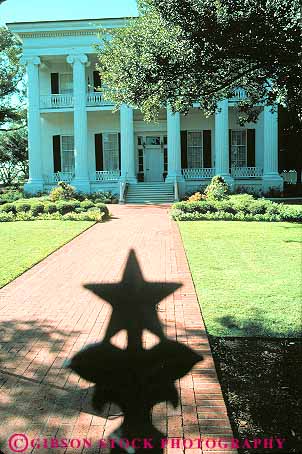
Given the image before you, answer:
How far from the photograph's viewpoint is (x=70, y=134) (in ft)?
93.2

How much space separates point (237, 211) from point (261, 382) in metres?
14.0

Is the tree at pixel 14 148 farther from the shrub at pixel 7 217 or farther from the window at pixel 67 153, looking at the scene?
the shrub at pixel 7 217

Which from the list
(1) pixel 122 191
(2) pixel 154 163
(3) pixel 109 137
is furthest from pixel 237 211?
(3) pixel 109 137

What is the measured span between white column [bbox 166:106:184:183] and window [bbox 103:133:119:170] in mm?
3442

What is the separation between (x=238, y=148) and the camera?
90.8ft

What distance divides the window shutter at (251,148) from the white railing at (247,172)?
53 centimetres

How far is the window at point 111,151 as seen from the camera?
28.1 m

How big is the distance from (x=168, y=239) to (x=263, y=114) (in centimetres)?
1658

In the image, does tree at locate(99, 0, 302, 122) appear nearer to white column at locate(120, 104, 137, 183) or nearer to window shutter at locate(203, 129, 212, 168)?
white column at locate(120, 104, 137, 183)

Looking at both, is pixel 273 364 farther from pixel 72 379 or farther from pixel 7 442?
pixel 7 442

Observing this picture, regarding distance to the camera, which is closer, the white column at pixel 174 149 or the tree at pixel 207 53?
the tree at pixel 207 53

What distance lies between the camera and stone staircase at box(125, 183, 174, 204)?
2433 centimetres

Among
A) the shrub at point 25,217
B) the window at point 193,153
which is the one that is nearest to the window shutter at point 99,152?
the window at point 193,153

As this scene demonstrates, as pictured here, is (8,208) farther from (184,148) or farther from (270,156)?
(270,156)
